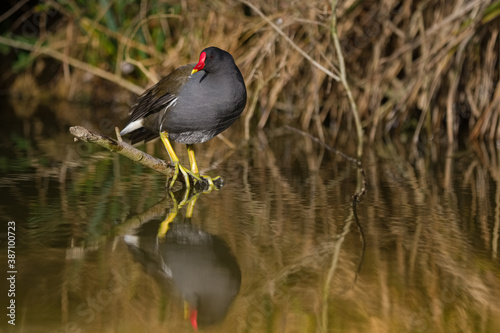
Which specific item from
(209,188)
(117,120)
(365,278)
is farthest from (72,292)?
(117,120)

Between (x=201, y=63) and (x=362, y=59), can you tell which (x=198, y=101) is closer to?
(x=201, y=63)

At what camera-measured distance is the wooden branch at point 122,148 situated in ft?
8.50

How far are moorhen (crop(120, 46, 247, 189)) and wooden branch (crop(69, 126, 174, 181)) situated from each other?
56 millimetres

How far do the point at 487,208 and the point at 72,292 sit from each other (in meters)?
1.80

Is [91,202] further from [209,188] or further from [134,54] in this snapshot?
[134,54]

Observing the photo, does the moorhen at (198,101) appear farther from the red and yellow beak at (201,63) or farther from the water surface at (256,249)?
the water surface at (256,249)

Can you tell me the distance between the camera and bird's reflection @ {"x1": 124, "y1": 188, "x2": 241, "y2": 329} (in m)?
1.82

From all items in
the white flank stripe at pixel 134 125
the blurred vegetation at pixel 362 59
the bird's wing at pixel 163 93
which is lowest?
the white flank stripe at pixel 134 125

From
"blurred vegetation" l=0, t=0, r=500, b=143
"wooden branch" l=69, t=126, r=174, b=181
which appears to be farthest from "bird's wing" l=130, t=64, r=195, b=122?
"blurred vegetation" l=0, t=0, r=500, b=143

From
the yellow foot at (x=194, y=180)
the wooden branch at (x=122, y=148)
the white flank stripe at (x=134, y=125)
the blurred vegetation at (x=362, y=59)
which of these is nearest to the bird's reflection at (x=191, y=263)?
the wooden branch at (x=122, y=148)

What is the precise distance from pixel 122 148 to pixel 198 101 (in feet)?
1.39

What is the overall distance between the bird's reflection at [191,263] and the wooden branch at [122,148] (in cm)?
37

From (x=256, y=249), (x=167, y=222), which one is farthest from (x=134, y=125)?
(x=256, y=249)

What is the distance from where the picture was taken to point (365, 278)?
2.03m
